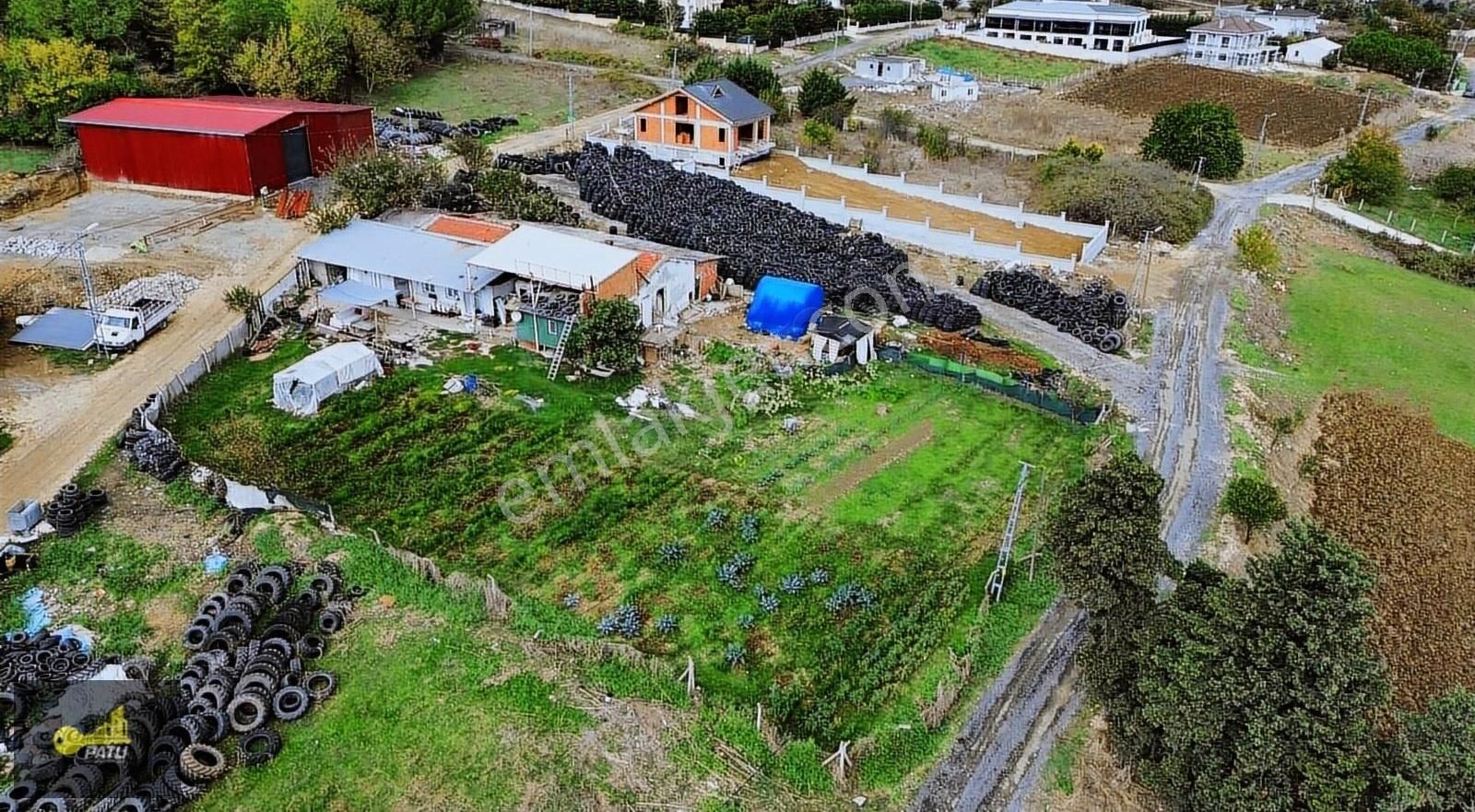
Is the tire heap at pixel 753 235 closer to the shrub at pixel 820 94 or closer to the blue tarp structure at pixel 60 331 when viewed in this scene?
the shrub at pixel 820 94

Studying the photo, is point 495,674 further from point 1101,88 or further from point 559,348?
point 1101,88

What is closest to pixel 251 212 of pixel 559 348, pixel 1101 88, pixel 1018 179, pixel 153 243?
pixel 153 243

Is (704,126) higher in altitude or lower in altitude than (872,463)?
higher

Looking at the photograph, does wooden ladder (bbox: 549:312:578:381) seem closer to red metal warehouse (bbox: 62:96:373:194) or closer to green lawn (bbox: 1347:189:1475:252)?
red metal warehouse (bbox: 62:96:373:194)

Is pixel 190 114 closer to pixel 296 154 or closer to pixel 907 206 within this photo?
pixel 296 154

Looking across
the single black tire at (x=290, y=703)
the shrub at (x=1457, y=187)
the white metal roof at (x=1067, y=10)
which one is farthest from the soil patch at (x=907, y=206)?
the white metal roof at (x=1067, y=10)

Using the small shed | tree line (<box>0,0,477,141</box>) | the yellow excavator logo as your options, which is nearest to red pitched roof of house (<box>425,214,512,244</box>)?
the small shed

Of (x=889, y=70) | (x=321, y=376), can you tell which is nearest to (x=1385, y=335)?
(x=321, y=376)
